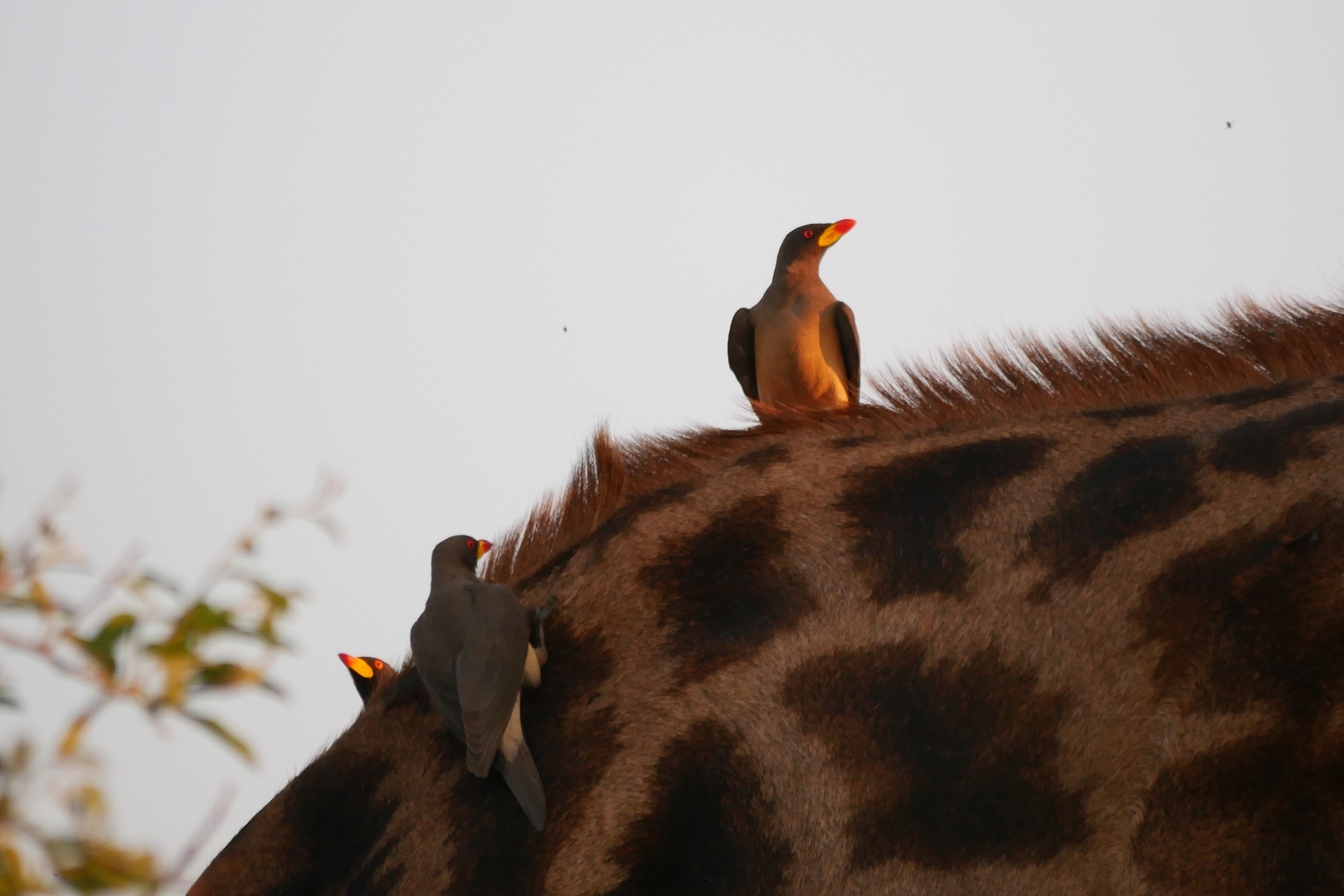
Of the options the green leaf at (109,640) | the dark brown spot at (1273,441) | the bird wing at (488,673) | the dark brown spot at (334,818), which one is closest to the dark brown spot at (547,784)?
the bird wing at (488,673)

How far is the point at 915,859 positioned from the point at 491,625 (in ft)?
3.19

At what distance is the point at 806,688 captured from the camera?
266 centimetres

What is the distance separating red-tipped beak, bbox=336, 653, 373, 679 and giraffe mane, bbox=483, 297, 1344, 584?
18.4 inches

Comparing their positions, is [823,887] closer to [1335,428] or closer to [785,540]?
[785,540]

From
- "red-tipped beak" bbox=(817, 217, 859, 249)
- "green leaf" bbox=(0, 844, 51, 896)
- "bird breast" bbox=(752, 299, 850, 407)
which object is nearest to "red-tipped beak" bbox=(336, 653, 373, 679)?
"green leaf" bbox=(0, 844, 51, 896)

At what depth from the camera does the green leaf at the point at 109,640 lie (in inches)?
141

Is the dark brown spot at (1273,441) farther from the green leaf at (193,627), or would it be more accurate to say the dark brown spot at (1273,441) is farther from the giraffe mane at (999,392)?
the green leaf at (193,627)

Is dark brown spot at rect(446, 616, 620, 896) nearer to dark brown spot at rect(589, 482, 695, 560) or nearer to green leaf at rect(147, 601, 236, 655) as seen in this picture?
dark brown spot at rect(589, 482, 695, 560)

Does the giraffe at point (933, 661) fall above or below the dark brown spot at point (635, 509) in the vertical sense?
below

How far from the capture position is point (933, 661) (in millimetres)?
2607

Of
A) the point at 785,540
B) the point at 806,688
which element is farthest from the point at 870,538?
the point at 806,688

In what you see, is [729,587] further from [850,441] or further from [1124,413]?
[1124,413]

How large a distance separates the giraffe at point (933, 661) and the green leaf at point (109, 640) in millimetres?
831

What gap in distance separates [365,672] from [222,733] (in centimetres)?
51
